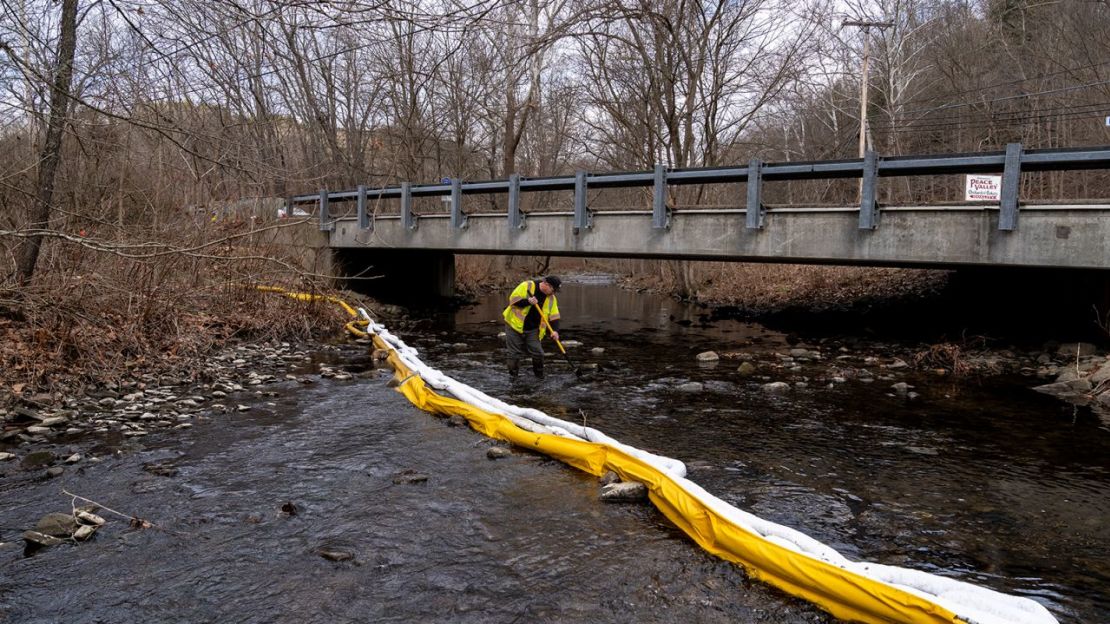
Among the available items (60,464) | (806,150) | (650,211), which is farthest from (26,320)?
(806,150)

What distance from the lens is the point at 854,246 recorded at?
10727 mm

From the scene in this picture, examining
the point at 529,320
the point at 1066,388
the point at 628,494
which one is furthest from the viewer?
the point at 529,320

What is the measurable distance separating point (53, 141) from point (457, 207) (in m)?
8.60

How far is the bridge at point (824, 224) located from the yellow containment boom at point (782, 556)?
255 inches

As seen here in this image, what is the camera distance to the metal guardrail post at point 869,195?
10203mm

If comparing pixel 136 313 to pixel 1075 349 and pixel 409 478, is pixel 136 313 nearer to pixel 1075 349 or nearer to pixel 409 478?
pixel 409 478

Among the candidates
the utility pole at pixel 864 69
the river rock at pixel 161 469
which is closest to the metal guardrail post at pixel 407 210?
the river rock at pixel 161 469

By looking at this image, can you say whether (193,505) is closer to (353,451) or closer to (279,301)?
(353,451)

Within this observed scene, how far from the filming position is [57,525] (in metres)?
4.52

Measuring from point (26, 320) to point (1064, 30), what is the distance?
1091 inches

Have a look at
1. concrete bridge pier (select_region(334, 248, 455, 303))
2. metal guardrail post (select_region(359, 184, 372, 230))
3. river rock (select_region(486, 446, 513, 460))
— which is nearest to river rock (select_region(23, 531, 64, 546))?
river rock (select_region(486, 446, 513, 460))

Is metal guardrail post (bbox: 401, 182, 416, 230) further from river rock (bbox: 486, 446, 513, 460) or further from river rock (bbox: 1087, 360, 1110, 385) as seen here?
river rock (bbox: 1087, 360, 1110, 385)

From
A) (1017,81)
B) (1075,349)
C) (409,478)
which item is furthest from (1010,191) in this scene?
(1017,81)

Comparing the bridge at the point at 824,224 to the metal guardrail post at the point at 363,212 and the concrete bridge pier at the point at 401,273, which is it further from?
the concrete bridge pier at the point at 401,273
